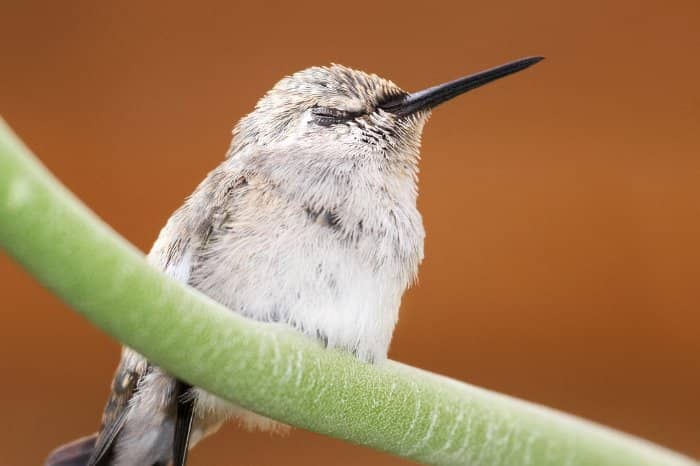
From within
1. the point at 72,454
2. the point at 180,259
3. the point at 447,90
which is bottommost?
the point at 72,454

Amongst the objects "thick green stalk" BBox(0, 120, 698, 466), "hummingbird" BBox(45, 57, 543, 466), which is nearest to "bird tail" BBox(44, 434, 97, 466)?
"hummingbird" BBox(45, 57, 543, 466)

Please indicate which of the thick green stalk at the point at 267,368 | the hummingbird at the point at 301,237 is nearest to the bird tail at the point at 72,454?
the hummingbird at the point at 301,237

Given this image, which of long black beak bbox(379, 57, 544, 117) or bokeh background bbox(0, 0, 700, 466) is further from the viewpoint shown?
bokeh background bbox(0, 0, 700, 466)

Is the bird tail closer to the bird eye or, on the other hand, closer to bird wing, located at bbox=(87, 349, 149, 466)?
bird wing, located at bbox=(87, 349, 149, 466)

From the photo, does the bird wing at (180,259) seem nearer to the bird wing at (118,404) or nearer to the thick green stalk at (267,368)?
the bird wing at (118,404)

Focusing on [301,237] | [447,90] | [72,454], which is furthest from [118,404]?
[447,90]

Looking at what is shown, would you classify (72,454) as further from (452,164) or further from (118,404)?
(452,164)

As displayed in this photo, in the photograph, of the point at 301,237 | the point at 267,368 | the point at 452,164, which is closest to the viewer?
the point at 267,368

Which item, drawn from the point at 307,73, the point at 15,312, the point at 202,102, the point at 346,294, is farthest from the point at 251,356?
the point at 15,312
